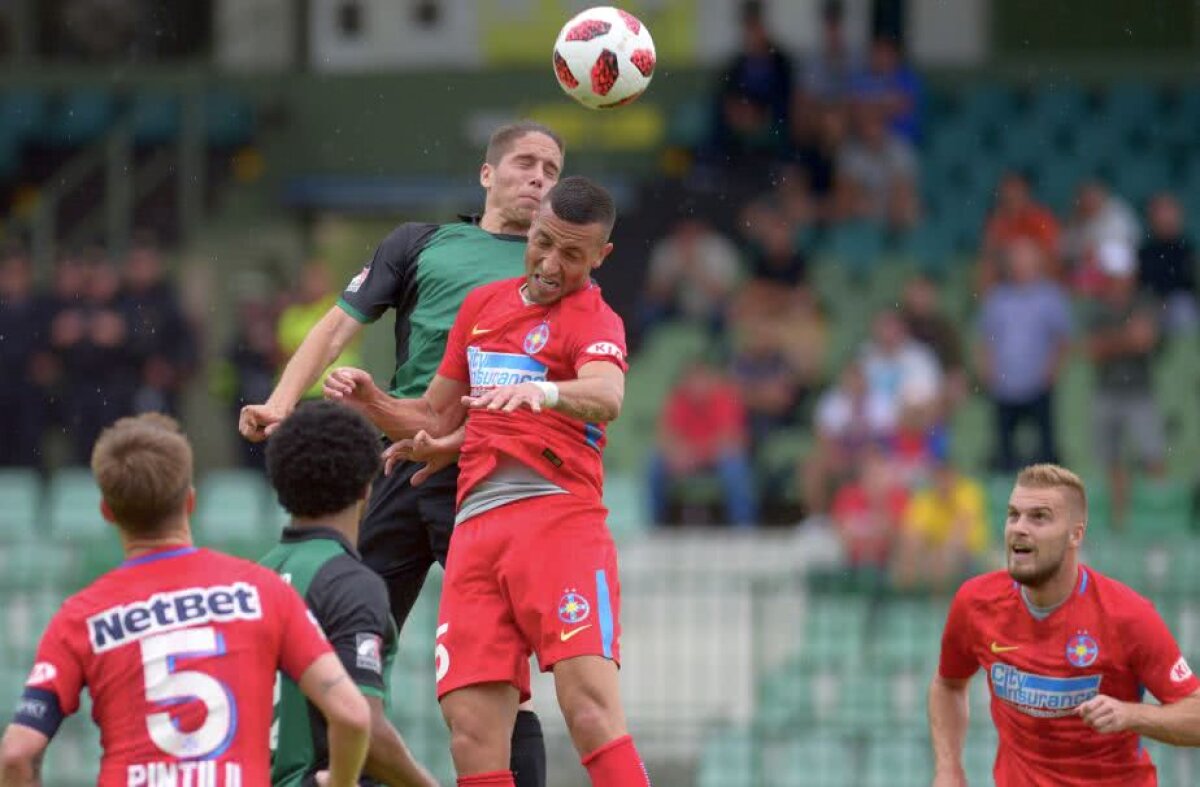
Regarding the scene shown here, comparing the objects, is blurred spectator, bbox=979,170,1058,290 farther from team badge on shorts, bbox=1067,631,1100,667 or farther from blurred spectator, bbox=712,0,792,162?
team badge on shorts, bbox=1067,631,1100,667

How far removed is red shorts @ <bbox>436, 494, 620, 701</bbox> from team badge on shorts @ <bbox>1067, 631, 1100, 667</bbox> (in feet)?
5.12

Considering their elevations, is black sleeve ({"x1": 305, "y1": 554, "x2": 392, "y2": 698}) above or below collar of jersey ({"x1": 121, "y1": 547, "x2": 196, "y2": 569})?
below

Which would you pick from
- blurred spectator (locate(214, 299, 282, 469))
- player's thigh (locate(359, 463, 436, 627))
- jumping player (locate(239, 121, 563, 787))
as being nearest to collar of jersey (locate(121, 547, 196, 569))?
jumping player (locate(239, 121, 563, 787))

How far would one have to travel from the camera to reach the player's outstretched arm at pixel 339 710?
5.19m

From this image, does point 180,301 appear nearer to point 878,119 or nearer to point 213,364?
point 213,364

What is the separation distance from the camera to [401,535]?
745 cm

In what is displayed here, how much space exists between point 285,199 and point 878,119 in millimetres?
6132

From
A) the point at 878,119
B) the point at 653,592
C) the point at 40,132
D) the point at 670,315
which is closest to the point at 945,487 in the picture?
the point at 653,592

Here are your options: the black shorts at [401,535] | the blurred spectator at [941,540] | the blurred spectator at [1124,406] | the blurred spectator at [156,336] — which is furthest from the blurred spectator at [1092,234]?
the black shorts at [401,535]

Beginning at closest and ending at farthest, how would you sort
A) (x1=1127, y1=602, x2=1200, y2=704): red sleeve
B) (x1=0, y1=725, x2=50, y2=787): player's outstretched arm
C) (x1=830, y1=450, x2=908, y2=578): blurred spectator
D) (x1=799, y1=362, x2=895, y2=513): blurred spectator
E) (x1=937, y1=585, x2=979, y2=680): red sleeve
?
(x1=0, y1=725, x2=50, y2=787): player's outstretched arm
(x1=1127, y1=602, x2=1200, y2=704): red sleeve
(x1=937, y1=585, x2=979, y2=680): red sleeve
(x1=830, y1=450, x2=908, y2=578): blurred spectator
(x1=799, y1=362, x2=895, y2=513): blurred spectator

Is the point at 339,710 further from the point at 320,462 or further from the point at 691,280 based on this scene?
the point at 691,280

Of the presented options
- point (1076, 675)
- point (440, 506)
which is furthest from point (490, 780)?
point (1076, 675)

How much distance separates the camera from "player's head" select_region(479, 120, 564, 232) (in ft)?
24.1

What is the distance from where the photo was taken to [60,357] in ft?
59.7
